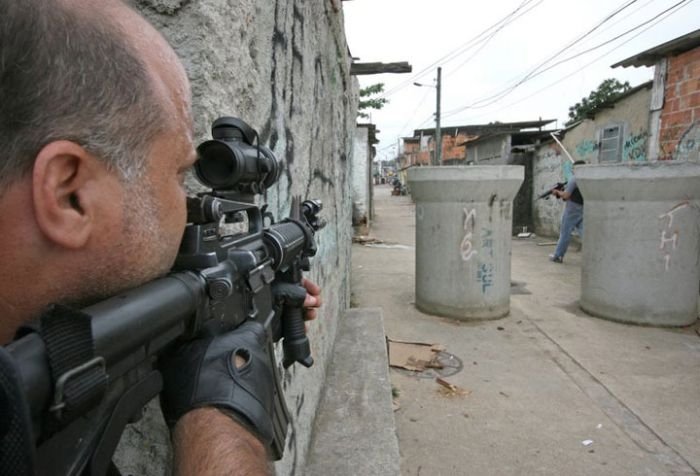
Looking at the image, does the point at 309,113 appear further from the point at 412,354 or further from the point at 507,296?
the point at 507,296

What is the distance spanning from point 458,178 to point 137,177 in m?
4.41

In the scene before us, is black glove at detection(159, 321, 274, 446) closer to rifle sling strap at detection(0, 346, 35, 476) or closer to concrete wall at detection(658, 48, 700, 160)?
rifle sling strap at detection(0, 346, 35, 476)

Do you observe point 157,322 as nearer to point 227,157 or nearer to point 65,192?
point 65,192

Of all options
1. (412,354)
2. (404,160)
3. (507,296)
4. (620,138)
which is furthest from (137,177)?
(404,160)

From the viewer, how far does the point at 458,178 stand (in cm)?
480

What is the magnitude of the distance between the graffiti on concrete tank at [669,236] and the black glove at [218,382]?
506 cm

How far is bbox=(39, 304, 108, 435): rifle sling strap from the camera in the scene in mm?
444

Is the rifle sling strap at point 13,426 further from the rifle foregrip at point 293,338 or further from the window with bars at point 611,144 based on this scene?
the window with bars at point 611,144

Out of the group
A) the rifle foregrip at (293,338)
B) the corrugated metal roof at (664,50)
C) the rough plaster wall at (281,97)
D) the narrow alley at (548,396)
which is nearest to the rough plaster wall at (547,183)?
the corrugated metal roof at (664,50)

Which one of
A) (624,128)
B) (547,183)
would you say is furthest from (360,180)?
(624,128)

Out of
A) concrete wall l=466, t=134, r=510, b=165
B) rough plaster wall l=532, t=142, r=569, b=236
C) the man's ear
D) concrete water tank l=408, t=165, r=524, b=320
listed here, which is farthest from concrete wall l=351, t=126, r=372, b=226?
the man's ear

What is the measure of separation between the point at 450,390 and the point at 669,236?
116 inches

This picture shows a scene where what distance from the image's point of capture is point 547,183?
11.2m

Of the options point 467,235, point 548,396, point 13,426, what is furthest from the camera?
point 467,235
